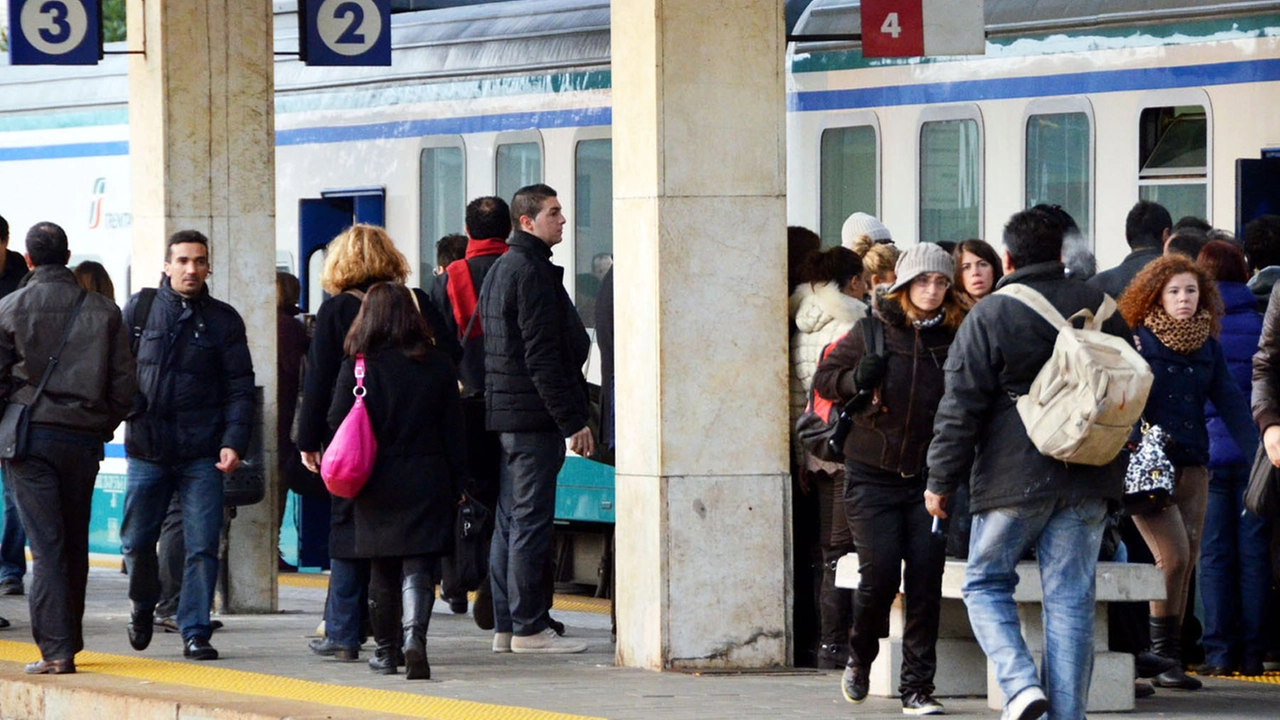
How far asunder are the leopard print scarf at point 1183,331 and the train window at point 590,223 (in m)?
5.74

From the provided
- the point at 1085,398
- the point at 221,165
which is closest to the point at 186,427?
the point at 221,165

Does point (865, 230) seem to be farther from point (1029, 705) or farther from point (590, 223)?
point (1029, 705)

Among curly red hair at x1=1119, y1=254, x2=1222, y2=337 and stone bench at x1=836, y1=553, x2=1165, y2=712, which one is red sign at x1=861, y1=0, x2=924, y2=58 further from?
stone bench at x1=836, y1=553, x2=1165, y2=712

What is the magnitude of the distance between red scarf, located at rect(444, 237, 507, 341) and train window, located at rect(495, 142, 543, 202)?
11.8ft

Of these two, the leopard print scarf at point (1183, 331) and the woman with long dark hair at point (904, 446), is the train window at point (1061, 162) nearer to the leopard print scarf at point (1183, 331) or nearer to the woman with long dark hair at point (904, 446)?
the leopard print scarf at point (1183, 331)

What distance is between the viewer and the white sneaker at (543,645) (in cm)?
1128

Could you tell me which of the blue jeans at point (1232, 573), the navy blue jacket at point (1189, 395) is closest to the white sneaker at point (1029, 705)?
the navy blue jacket at point (1189, 395)

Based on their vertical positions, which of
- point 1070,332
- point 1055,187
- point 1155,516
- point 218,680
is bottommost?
point 218,680

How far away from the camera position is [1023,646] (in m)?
8.22

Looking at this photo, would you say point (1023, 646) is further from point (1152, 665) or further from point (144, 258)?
point (144, 258)

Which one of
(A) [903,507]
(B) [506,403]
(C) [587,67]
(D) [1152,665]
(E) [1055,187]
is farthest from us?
(C) [587,67]

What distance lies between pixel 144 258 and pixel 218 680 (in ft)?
11.8

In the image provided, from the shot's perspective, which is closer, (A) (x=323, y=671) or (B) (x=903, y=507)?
(B) (x=903, y=507)

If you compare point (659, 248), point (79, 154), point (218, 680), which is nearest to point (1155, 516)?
point (659, 248)
